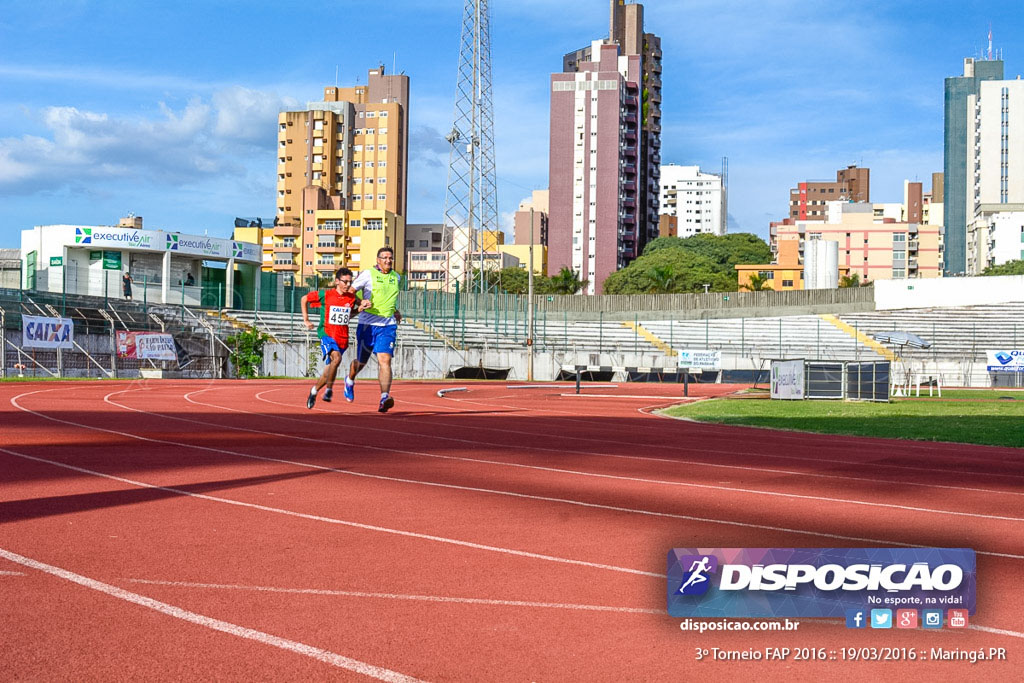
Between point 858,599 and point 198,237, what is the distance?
56.2 meters

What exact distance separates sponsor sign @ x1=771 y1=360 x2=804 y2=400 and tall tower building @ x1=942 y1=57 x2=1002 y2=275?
478 feet

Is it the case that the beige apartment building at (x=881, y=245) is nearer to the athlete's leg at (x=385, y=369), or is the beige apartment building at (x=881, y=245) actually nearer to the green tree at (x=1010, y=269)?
the green tree at (x=1010, y=269)

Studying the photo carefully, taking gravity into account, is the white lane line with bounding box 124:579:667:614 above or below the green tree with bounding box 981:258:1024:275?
below

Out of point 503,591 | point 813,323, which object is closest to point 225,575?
point 503,591

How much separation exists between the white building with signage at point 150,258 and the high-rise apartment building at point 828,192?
149713 mm

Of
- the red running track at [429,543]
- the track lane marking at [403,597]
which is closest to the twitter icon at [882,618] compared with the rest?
the red running track at [429,543]

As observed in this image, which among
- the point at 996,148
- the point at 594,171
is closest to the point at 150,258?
the point at 594,171

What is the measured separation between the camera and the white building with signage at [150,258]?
48.2 meters

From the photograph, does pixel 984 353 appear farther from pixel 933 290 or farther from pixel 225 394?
pixel 225 394

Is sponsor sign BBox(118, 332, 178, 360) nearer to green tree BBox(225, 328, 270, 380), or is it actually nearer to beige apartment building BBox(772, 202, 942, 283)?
green tree BBox(225, 328, 270, 380)

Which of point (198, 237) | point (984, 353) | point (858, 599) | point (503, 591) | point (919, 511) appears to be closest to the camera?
point (858, 599)

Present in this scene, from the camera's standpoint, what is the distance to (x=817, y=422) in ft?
55.6

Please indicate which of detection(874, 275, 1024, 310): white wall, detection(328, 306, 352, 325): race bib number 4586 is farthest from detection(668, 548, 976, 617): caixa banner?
detection(874, 275, 1024, 310): white wall

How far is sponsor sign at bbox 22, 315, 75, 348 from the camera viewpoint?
30.4 metres
